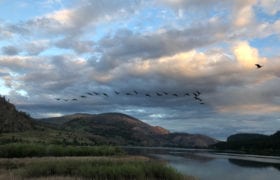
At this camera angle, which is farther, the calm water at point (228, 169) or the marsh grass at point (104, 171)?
the calm water at point (228, 169)

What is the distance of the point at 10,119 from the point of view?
530 feet

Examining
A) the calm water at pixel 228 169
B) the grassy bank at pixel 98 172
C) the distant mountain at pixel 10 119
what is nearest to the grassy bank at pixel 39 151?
the calm water at pixel 228 169

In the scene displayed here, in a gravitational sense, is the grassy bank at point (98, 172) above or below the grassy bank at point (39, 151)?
below

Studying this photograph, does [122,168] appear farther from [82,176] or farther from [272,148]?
[272,148]

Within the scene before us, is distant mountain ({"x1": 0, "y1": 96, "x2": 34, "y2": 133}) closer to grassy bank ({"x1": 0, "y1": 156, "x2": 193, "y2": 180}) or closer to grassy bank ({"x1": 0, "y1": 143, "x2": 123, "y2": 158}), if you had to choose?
grassy bank ({"x1": 0, "y1": 143, "x2": 123, "y2": 158})

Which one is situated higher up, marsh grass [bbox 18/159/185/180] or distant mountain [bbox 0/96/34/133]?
distant mountain [bbox 0/96/34/133]

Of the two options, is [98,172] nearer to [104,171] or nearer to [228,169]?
[104,171]

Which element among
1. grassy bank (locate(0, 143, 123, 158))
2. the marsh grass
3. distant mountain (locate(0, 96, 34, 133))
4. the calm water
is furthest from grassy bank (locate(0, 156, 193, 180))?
distant mountain (locate(0, 96, 34, 133))

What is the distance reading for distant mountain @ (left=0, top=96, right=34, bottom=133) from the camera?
5939 inches

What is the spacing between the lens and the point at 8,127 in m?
151

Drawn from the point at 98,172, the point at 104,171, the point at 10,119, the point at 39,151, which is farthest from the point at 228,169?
the point at 10,119

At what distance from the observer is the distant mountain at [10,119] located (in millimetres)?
150850

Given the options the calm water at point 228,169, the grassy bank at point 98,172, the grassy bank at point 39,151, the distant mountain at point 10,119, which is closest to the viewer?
the grassy bank at point 98,172

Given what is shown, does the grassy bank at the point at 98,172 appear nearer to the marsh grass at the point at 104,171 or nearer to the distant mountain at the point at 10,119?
the marsh grass at the point at 104,171
